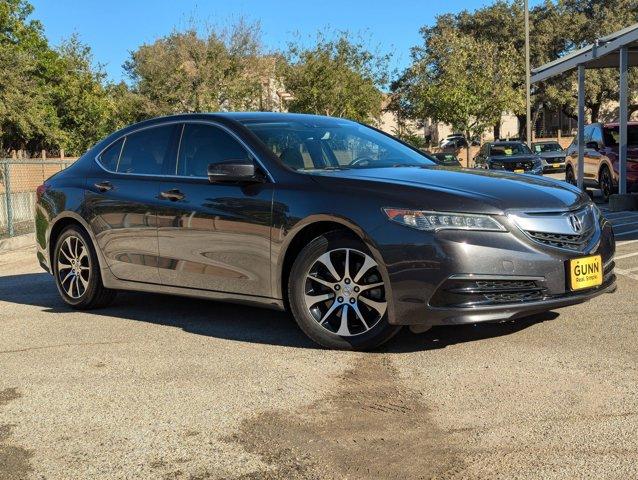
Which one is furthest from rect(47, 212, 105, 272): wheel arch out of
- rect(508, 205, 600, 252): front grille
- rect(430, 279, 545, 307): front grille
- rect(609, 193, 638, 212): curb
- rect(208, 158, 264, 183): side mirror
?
rect(609, 193, 638, 212): curb

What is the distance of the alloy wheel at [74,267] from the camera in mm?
6645

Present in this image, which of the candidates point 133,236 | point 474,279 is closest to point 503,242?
point 474,279

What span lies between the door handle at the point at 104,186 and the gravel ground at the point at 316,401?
1.15m

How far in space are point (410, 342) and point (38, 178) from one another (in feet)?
41.6

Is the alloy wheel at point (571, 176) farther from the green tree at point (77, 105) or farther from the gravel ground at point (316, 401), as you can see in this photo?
the green tree at point (77, 105)

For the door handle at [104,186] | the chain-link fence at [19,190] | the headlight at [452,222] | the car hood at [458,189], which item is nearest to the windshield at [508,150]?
the chain-link fence at [19,190]

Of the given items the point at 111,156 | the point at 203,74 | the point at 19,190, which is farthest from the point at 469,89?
the point at 111,156

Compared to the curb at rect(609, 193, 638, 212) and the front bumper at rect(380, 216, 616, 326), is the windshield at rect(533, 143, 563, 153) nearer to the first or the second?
the curb at rect(609, 193, 638, 212)

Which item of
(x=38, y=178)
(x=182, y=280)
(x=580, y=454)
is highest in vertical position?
(x=38, y=178)

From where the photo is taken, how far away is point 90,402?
4.17 meters

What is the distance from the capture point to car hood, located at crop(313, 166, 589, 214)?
4590 mm

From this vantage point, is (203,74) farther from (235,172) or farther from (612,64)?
(235,172)

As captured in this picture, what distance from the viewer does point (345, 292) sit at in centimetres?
489

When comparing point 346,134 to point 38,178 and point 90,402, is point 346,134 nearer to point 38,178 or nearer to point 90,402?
point 90,402
